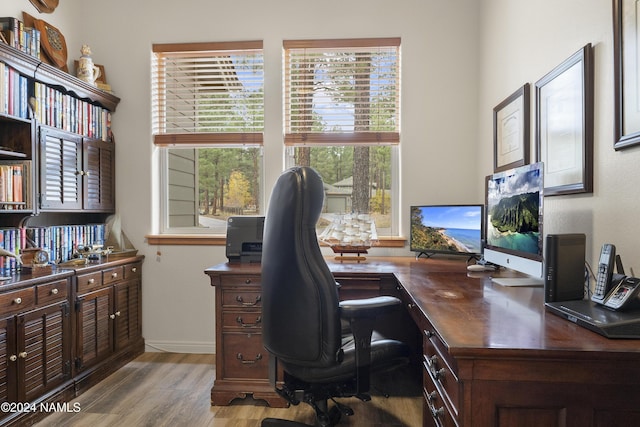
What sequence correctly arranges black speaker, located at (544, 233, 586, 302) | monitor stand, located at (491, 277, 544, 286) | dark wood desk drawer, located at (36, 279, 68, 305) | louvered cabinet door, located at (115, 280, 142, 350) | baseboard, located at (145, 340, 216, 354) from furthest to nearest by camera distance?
baseboard, located at (145, 340, 216, 354) < louvered cabinet door, located at (115, 280, 142, 350) < dark wood desk drawer, located at (36, 279, 68, 305) < monitor stand, located at (491, 277, 544, 286) < black speaker, located at (544, 233, 586, 302)

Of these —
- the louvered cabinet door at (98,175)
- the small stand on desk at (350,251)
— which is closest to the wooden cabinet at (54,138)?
the louvered cabinet door at (98,175)

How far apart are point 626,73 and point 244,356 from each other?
214 centimetres

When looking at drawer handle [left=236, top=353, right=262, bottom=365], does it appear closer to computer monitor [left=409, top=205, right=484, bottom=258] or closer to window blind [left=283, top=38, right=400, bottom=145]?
computer monitor [left=409, top=205, right=484, bottom=258]

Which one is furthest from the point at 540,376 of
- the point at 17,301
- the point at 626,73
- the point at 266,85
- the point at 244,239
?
the point at 266,85

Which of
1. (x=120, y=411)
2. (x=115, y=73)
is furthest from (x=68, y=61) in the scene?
(x=120, y=411)

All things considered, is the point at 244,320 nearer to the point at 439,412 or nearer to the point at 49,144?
the point at 439,412

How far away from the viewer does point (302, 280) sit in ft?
4.56

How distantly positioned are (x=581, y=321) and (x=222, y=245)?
238 centimetres

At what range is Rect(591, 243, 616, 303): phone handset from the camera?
113 cm

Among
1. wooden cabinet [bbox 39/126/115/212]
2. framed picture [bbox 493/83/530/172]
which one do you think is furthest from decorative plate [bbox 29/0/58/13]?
framed picture [bbox 493/83/530/172]

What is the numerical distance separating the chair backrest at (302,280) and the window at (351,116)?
5.05 feet

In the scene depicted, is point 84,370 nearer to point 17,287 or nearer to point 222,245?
point 17,287

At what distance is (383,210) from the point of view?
295cm

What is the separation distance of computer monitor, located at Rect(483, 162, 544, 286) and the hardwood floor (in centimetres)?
101
